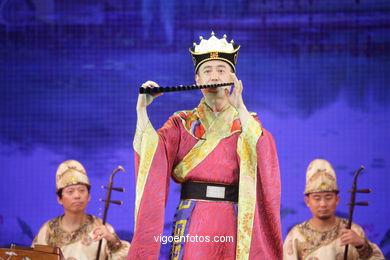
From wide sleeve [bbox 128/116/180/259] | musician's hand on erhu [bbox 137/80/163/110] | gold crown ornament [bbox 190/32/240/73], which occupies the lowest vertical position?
wide sleeve [bbox 128/116/180/259]

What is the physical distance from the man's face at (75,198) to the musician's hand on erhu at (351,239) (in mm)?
1692

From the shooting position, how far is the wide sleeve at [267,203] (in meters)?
3.93

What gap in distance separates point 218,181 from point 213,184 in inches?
1.1

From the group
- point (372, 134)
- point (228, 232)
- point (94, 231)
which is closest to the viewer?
point (228, 232)

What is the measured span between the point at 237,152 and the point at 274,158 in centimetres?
18

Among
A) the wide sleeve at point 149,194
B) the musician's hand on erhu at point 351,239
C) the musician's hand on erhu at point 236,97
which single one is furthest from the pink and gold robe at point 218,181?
the musician's hand on erhu at point 351,239

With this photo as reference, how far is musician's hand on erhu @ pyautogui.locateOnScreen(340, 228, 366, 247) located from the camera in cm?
520

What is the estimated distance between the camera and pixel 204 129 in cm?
408

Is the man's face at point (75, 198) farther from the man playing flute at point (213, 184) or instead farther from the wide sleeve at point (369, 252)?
the wide sleeve at point (369, 252)

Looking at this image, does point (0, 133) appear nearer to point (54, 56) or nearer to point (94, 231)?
point (54, 56)

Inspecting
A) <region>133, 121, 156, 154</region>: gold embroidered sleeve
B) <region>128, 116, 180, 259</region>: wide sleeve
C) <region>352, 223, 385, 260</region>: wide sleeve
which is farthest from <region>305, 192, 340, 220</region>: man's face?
<region>133, 121, 156, 154</region>: gold embroidered sleeve

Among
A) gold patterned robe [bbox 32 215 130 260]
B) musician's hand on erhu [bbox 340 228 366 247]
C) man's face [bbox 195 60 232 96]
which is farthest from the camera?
gold patterned robe [bbox 32 215 130 260]

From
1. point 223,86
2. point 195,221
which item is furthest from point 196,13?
point 195,221

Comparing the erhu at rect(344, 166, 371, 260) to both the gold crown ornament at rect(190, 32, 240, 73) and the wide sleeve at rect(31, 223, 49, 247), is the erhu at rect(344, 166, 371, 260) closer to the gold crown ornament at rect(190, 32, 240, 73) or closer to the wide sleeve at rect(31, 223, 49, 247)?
the gold crown ornament at rect(190, 32, 240, 73)
